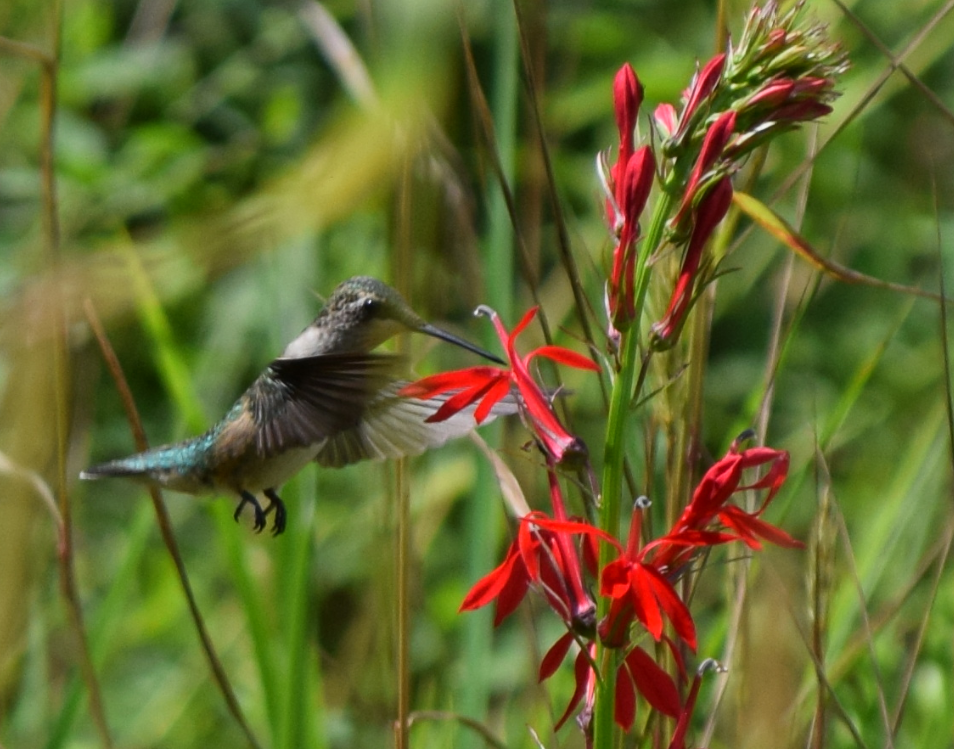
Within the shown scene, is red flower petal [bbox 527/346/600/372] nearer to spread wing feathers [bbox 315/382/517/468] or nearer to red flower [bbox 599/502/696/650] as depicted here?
red flower [bbox 599/502/696/650]

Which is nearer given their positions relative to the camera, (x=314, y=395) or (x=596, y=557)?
(x=596, y=557)

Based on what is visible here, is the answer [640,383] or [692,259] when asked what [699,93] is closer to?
[692,259]

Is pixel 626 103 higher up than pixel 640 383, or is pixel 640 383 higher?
pixel 626 103

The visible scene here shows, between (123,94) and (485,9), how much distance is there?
742 millimetres

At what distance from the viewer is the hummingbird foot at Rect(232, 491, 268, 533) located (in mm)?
1452

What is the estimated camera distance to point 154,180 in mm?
2275

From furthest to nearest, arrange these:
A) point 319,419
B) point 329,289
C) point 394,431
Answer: point 329,289 → point 394,431 → point 319,419

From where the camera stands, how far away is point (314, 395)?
4.09 ft

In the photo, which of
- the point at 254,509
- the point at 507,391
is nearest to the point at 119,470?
the point at 254,509

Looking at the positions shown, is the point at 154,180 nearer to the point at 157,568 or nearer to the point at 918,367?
the point at 157,568

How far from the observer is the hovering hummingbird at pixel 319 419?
1.22 m

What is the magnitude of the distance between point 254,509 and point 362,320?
27 centimetres

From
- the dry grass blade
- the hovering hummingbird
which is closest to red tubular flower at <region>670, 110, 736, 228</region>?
the hovering hummingbird

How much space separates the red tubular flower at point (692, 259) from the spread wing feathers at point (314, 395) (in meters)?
0.24
